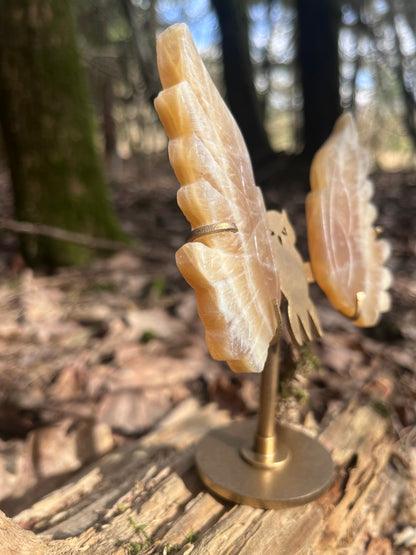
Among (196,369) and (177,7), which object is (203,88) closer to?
(196,369)

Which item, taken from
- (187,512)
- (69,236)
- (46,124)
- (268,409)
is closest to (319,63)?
(46,124)

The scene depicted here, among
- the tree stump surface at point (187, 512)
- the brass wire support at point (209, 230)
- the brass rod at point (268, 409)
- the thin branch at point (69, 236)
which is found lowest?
the tree stump surface at point (187, 512)

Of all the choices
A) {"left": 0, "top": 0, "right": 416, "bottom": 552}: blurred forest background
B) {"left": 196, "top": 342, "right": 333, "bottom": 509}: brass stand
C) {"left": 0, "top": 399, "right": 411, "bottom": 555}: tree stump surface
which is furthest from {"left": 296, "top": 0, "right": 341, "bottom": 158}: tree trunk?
{"left": 196, "top": 342, "right": 333, "bottom": 509}: brass stand

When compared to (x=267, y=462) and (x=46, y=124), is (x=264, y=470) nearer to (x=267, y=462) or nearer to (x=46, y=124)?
(x=267, y=462)

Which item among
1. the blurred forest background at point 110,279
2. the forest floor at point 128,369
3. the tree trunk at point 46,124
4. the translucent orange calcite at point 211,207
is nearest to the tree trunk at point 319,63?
the blurred forest background at point 110,279

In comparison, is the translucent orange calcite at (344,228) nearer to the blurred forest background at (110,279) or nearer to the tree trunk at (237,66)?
the blurred forest background at (110,279)

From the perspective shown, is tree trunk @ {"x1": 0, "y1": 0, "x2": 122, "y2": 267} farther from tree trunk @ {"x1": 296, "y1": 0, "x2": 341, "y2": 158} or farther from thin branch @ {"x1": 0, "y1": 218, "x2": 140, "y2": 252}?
tree trunk @ {"x1": 296, "y1": 0, "x2": 341, "y2": 158}

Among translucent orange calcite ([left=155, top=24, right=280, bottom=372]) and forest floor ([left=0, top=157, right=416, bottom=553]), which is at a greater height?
translucent orange calcite ([left=155, top=24, right=280, bottom=372])
